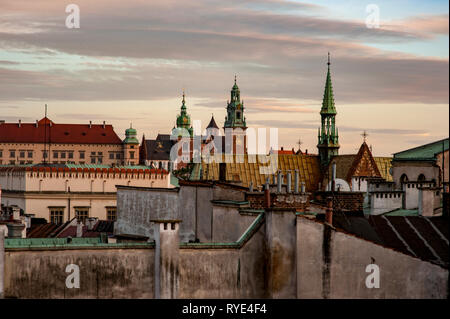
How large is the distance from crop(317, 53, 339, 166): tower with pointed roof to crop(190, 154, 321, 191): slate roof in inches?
71.4

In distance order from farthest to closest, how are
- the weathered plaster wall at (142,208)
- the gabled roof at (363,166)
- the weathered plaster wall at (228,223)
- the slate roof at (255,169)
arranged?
1. the gabled roof at (363,166)
2. the slate roof at (255,169)
3. the weathered plaster wall at (142,208)
4. the weathered plaster wall at (228,223)

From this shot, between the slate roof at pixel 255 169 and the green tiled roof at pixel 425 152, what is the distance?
30.0 metres

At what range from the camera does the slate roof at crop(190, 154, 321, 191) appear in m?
92.0

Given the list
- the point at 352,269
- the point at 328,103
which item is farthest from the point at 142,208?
the point at 328,103

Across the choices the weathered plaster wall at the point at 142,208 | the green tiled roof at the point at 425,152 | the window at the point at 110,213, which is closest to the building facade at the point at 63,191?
the window at the point at 110,213

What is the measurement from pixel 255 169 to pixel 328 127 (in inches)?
675

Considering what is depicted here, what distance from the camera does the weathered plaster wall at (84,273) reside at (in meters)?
25.6

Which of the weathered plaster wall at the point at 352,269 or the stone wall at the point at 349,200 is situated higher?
the stone wall at the point at 349,200

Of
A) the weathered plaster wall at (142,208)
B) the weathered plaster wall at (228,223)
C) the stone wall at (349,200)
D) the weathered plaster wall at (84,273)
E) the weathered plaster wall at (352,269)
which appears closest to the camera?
the weathered plaster wall at (84,273)

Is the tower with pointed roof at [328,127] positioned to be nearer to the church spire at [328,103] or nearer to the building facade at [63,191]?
the church spire at [328,103]

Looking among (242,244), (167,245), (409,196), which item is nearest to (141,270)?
(167,245)

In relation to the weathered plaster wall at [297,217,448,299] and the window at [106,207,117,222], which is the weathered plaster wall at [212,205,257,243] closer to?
the weathered plaster wall at [297,217,448,299]

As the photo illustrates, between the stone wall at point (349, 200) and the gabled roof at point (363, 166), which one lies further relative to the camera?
the gabled roof at point (363, 166)

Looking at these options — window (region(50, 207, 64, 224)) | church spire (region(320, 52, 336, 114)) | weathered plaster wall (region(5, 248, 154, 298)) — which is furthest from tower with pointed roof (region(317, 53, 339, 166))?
weathered plaster wall (region(5, 248, 154, 298))
